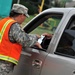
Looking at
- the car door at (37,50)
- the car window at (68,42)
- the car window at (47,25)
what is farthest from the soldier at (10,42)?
the car window at (68,42)

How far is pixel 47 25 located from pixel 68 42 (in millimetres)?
1210

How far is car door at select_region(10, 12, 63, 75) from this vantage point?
15.4 ft

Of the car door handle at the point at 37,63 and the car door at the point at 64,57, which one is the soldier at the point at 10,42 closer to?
the car door handle at the point at 37,63

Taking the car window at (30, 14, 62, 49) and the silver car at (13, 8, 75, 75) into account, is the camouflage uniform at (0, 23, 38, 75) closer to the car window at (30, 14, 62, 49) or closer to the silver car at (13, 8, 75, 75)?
the silver car at (13, 8, 75, 75)

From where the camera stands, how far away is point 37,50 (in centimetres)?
493

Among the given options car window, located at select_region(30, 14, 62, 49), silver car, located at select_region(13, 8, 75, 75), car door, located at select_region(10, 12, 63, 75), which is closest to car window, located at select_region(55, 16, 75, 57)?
silver car, located at select_region(13, 8, 75, 75)

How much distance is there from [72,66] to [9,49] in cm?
108

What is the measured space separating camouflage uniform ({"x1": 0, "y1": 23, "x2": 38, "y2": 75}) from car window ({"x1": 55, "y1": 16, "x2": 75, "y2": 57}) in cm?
50

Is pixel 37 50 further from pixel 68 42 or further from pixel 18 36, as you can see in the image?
pixel 68 42

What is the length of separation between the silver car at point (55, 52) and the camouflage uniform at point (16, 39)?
19 cm

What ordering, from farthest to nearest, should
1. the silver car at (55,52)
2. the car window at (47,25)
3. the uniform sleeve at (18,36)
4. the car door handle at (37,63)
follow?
the car window at (47,25) < the uniform sleeve at (18,36) < the car door handle at (37,63) < the silver car at (55,52)

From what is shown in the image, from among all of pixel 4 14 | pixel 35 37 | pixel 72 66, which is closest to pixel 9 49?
pixel 35 37

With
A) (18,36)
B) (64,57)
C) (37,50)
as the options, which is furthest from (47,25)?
(64,57)

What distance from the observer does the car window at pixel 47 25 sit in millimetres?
5047
